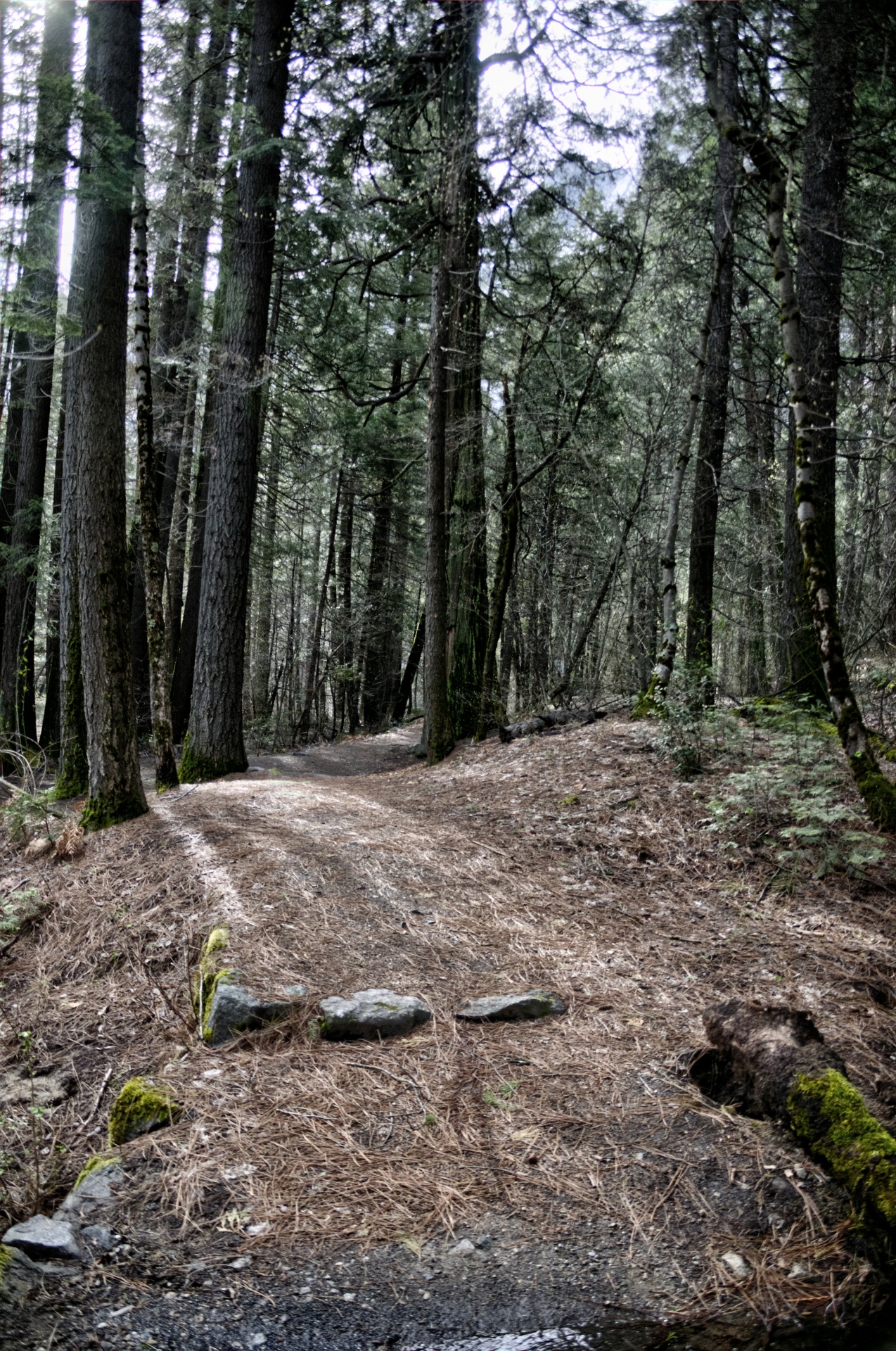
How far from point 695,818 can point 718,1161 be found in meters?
3.78

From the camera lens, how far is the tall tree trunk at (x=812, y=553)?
576 cm

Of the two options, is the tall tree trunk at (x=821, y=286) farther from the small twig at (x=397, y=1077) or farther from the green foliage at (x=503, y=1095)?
the small twig at (x=397, y=1077)

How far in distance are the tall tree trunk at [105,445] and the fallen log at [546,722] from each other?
15.2 feet

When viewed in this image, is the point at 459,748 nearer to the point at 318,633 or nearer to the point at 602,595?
the point at 602,595

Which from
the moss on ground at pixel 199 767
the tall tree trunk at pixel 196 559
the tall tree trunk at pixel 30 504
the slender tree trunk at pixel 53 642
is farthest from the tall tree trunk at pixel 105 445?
the slender tree trunk at pixel 53 642

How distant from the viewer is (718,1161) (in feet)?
9.28

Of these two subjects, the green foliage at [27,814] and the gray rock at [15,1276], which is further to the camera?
the green foliage at [27,814]

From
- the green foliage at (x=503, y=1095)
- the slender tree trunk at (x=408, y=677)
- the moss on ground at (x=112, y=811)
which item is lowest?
the green foliage at (x=503, y=1095)

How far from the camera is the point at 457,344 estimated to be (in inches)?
454

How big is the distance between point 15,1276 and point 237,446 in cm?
922

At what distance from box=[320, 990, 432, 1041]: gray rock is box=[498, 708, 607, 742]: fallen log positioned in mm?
6392

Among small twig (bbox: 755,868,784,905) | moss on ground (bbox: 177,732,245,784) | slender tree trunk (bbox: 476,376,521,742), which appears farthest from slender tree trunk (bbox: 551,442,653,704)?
→ small twig (bbox: 755,868,784,905)

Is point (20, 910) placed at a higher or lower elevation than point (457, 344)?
lower

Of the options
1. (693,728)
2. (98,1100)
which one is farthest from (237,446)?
(98,1100)
